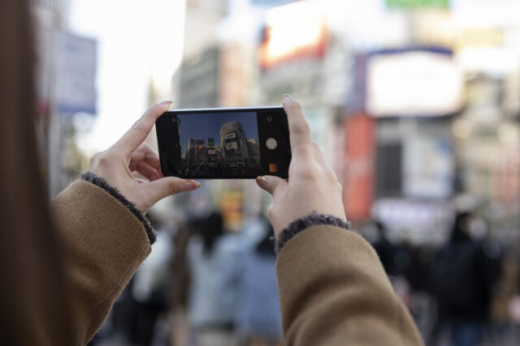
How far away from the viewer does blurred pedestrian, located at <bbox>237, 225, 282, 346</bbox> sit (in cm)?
535

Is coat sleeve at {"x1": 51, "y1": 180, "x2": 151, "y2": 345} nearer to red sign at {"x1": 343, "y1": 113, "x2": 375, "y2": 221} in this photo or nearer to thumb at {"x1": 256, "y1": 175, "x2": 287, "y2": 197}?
thumb at {"x1": 256, "y1": 175, "x2": 287, "y2": 197}

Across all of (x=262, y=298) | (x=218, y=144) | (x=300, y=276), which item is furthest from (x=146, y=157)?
(x=262, y=298)

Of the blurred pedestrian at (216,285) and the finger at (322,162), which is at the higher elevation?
the finger at (322,162)

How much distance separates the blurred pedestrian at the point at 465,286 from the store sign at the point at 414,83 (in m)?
15.9

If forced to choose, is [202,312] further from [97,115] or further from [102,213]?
[102,213]

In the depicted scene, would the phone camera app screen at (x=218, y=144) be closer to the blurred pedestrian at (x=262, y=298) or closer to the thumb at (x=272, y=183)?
the thumb at (x=272, y=183)

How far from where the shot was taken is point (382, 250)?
7195 millimetres

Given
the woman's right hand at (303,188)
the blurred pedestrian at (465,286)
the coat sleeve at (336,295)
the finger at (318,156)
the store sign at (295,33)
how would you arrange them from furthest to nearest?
the store sign at (295,33), the blurred pedestrian at (465,286), the finger at (318,156), the woman's right hand at (303,188), the coat sleeve at (336,295)

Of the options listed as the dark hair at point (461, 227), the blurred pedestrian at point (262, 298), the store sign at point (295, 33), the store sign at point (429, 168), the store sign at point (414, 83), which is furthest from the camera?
the store sign at point (295, 33)

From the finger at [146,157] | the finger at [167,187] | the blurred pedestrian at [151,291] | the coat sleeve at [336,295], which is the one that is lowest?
the blurred pedestrian at [151,291]

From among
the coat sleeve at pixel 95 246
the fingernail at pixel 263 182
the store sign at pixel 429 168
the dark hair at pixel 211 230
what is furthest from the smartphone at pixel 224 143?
the store sign at pixel 429 168

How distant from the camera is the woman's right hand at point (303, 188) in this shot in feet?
3.79

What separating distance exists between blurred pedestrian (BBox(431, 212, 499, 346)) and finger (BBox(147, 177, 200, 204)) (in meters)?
5.44

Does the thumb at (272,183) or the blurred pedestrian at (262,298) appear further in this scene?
the blurred pedestrian at (262,298)
